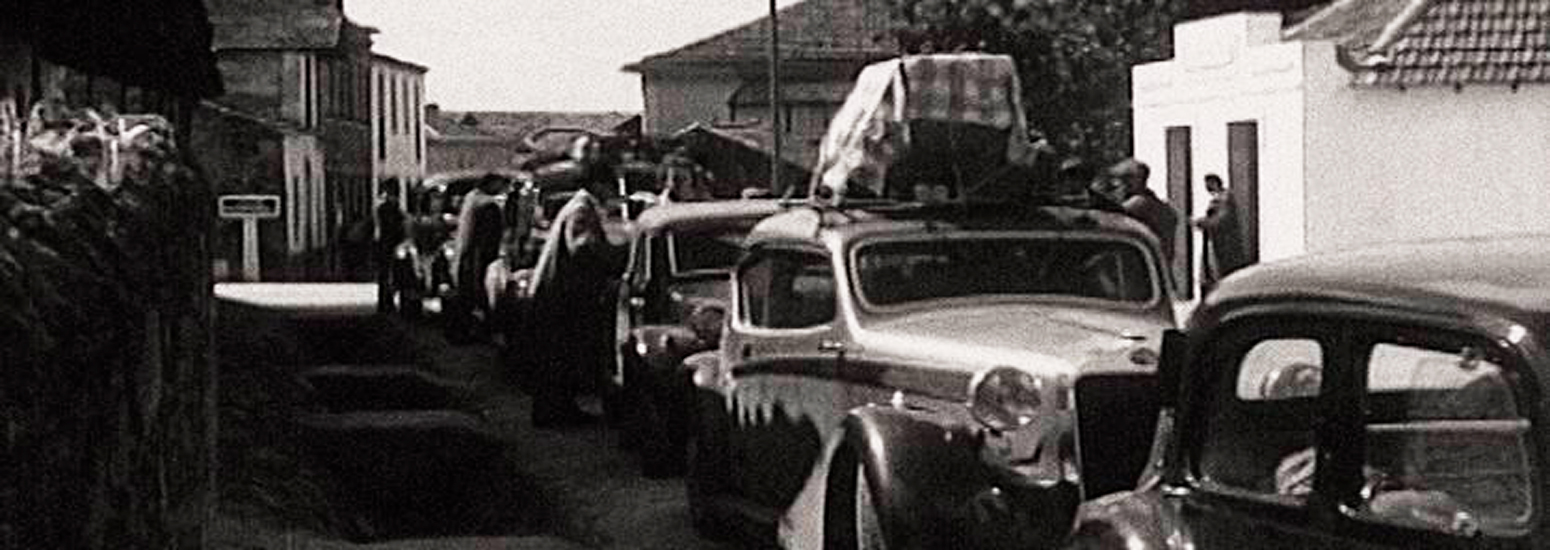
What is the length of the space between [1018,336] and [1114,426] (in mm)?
1502

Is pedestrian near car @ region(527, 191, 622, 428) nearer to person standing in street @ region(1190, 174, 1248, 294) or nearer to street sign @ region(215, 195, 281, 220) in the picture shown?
person standing in street @ region(1190, 174, 1248, 294)

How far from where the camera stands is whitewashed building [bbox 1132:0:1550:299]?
2944 cm

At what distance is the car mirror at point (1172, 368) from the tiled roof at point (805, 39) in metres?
67.6

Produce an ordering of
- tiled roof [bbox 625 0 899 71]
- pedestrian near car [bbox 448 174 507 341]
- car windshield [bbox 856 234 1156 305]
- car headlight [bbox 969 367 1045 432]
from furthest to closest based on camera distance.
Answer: tiled roof [bbox 625 0 899 71], pedestrian near car [bbox 448 174 507 341], car windshield [bbox 856 234 1156 305], car headlight [bbox 969 367 1045 432]

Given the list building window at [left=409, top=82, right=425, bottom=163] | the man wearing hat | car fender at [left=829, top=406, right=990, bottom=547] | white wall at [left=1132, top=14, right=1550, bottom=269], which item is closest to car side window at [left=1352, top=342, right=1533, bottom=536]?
car fender at [left=829, top=406, right=990, bottom=547]

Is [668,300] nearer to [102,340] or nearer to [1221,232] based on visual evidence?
[1221,232]

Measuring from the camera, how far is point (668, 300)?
53.3 ft

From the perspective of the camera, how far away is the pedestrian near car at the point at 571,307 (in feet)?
60.7

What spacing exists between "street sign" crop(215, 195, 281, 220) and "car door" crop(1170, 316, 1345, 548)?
4543cm

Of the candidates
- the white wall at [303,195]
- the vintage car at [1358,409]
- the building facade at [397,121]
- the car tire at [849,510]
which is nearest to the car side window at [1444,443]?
the vintage car at [1358,409]

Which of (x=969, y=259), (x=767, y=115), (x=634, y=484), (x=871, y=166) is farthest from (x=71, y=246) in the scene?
(x=767, y=115)

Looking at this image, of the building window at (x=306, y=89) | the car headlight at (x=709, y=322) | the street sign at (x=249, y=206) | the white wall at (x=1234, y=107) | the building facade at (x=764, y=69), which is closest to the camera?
the car headlight at (x=709, y=322)

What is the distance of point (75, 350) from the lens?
20.6 ft

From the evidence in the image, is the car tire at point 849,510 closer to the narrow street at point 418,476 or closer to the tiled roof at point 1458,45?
the narrow street at point 418,476
